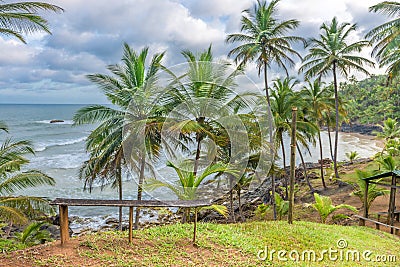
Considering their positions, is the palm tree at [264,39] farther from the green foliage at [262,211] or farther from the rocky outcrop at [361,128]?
the rocky outcrop at [361,128]

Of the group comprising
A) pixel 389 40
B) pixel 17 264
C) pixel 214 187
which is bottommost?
pixel 17 264

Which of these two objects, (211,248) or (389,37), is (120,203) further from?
(389,37)

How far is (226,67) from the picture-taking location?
293 inches

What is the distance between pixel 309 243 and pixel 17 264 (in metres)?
5.16

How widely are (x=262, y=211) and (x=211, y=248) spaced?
33.9 ft

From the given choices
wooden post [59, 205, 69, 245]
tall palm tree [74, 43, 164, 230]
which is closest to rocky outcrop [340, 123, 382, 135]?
tall palm tree [74, 43, 164, 230]

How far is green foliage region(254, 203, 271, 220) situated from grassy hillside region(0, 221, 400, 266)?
25.4 feet

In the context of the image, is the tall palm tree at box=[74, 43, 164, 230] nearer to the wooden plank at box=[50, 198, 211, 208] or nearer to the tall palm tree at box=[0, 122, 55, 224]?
the tall palm tree at box=[0, 122, 55, 224]

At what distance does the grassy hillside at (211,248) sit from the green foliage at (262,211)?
25.4 ft

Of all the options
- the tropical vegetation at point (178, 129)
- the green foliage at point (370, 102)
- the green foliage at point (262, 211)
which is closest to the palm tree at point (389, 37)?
the tropical vegetation at point (178, 129)

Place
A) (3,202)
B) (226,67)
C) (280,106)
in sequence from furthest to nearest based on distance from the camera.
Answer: (280,106), (3,202), (226,67)

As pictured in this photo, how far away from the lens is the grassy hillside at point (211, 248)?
538 cm

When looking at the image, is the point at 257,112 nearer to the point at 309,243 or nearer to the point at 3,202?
the point at 309,243

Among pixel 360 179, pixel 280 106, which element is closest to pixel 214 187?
pixel 360 179
